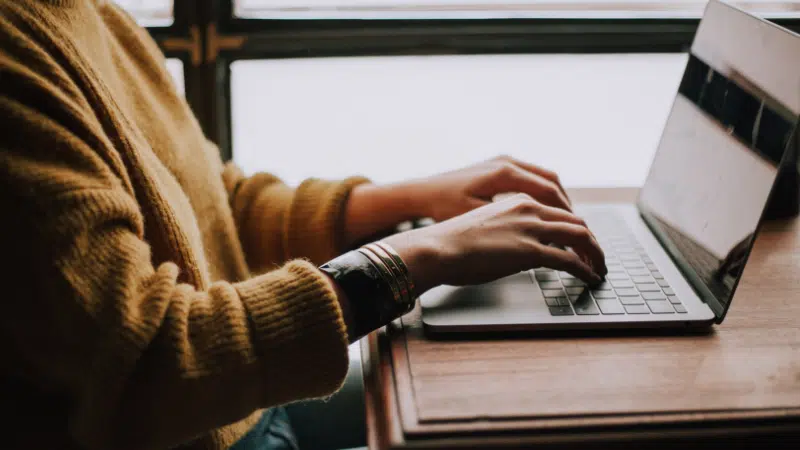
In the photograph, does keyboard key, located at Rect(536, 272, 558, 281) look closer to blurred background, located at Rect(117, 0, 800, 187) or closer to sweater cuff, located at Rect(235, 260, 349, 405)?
sweater cuff, located at Rect(235, 260, 349, 405)

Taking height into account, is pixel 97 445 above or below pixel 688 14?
below

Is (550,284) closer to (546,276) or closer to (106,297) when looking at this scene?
(546,276)

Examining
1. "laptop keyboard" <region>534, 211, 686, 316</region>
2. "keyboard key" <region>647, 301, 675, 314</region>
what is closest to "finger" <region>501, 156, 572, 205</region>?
"laptop keyboard" <region>534, 211, 686, 316</region>

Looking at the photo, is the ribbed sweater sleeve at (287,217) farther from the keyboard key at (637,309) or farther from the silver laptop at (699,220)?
the keyboard key at (637,309)

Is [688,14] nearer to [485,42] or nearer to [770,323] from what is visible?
[485,42]

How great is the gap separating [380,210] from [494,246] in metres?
0.25

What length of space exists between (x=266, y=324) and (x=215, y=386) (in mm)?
68

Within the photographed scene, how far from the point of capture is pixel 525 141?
1451 mm

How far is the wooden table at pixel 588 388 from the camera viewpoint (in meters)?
0.56

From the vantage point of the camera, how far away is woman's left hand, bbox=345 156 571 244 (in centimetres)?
86

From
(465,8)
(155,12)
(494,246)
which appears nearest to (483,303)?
(494,246)

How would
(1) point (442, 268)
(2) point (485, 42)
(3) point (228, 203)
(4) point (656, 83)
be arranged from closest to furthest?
(1) point (442, 268) → (3) point (228, 203) → (2) point (485, 42) → (4) point (656, 83)

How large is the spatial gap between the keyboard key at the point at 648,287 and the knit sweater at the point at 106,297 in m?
0.36

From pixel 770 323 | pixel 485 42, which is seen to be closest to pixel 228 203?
pixel 485 42
